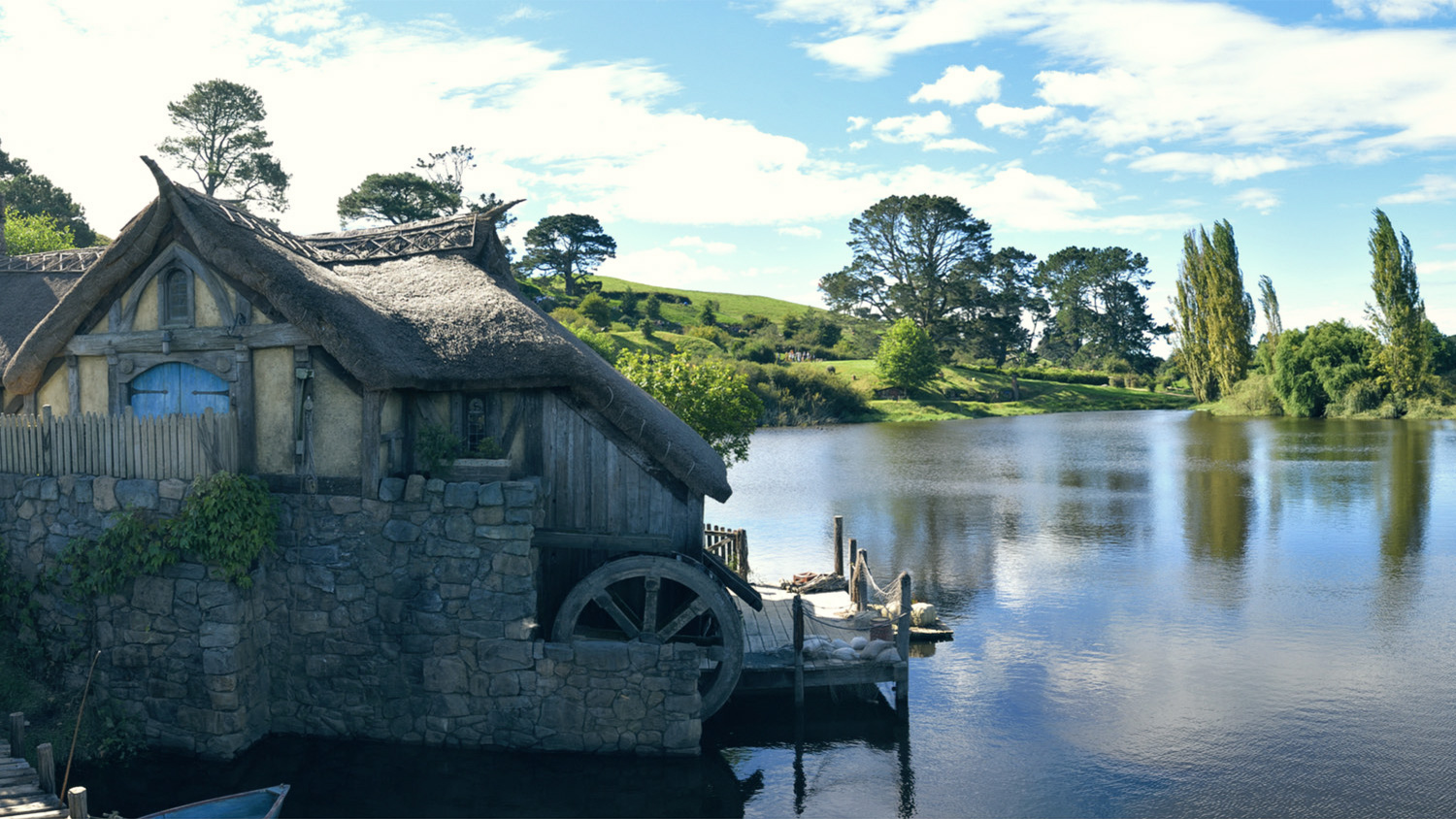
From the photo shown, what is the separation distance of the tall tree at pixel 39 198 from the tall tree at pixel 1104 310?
93938 mm

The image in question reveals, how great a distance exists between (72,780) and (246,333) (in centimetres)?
610

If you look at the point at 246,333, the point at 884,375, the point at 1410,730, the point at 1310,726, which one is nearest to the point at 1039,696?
the point at 1310,726

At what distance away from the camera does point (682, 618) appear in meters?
13.6

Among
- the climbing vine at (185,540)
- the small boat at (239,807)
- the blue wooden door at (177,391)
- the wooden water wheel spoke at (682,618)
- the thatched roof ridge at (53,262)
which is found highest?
the thatched roof ridge at (53,262)

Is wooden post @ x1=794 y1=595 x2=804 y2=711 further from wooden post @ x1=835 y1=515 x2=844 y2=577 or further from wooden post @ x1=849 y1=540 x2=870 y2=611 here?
wooden post @ x1=835 y1=515 x2=844 y2=577

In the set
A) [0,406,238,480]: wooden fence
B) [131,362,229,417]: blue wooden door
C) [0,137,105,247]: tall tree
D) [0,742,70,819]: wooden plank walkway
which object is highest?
[0,137,105,247]: tall tree

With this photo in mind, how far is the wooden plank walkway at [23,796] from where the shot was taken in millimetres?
9203

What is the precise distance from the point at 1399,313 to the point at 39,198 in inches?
3397

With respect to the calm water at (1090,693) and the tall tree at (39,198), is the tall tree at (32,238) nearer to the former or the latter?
the tall tree at (39,198)

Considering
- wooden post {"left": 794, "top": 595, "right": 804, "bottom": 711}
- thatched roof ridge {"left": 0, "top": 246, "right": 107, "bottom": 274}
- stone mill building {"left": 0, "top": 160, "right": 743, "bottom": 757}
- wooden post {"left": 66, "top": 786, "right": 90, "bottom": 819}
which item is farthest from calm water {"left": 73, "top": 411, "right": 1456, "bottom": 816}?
thatched roof ridge {"left": 0, "top": 246, "right": 107, "bottom": 274}

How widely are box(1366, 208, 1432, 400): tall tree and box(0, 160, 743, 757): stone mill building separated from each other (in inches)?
2791

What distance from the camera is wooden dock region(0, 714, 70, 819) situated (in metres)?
9.22

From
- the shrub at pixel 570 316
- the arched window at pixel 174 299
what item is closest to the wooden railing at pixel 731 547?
the arched window at pixel 174 299

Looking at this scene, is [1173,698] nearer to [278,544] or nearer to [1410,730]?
[1410,730]
